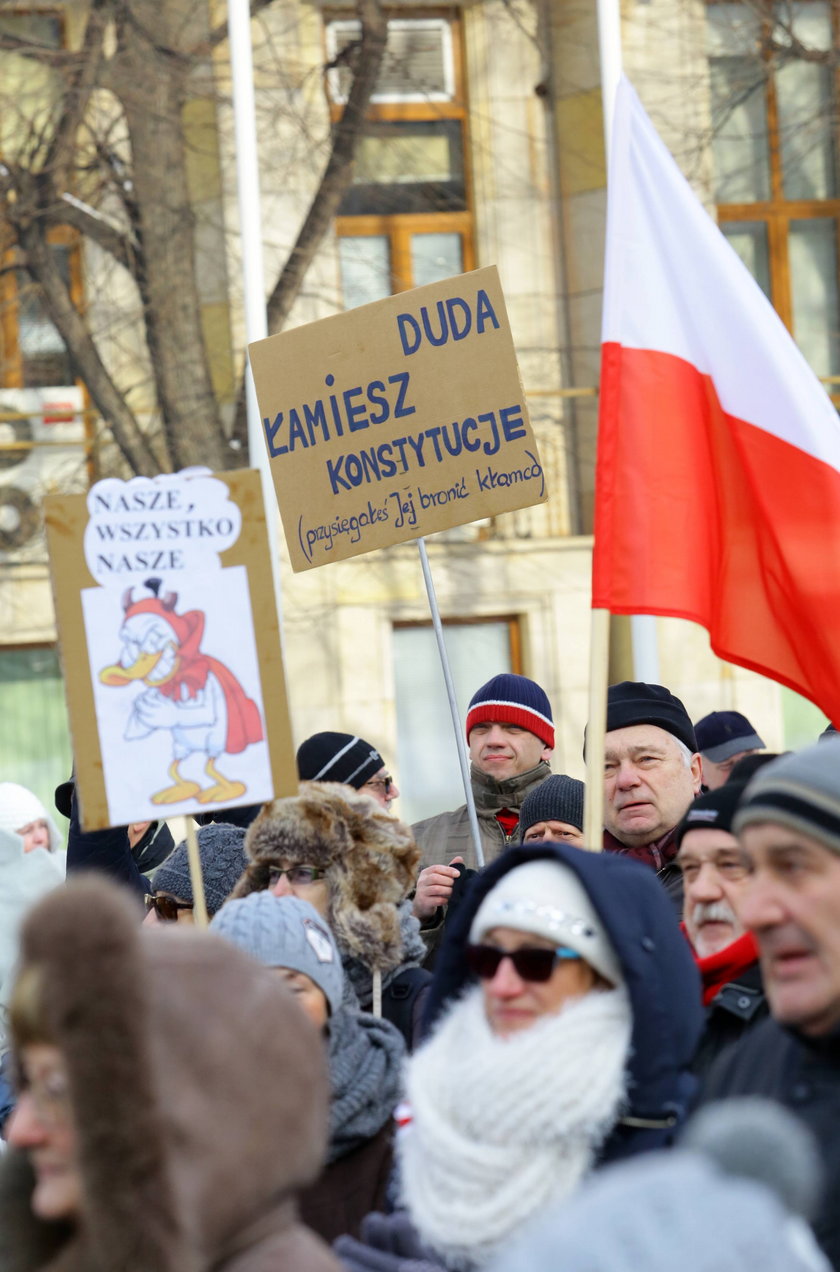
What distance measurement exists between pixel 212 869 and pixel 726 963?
1710mm

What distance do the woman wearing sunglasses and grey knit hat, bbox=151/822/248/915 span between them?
183 cm

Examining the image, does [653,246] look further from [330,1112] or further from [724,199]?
[724,199]

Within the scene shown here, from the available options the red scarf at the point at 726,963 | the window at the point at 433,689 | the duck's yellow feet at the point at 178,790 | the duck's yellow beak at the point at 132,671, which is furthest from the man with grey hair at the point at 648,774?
the window at the point at 433,689

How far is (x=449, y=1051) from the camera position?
2.72 meters

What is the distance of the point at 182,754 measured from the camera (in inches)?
157

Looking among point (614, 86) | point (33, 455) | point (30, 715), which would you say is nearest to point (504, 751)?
point (614, 86)

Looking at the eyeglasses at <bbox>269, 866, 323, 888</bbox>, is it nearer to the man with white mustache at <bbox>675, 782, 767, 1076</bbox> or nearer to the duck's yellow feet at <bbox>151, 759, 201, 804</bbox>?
the duck's yellow feet at <bbox>151, 759, 201, 804</bbox>

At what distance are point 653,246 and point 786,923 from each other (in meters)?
2.40

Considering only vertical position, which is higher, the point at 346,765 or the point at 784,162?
the point at 784,162

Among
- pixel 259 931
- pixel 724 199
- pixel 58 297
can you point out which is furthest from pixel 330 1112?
pixel 724 199

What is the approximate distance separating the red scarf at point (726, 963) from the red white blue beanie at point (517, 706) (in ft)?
7.16

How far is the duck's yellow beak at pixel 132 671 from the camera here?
13.0ft

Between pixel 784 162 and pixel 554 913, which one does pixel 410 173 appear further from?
pixel 554 913

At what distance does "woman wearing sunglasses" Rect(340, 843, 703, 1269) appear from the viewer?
8.36 ft
